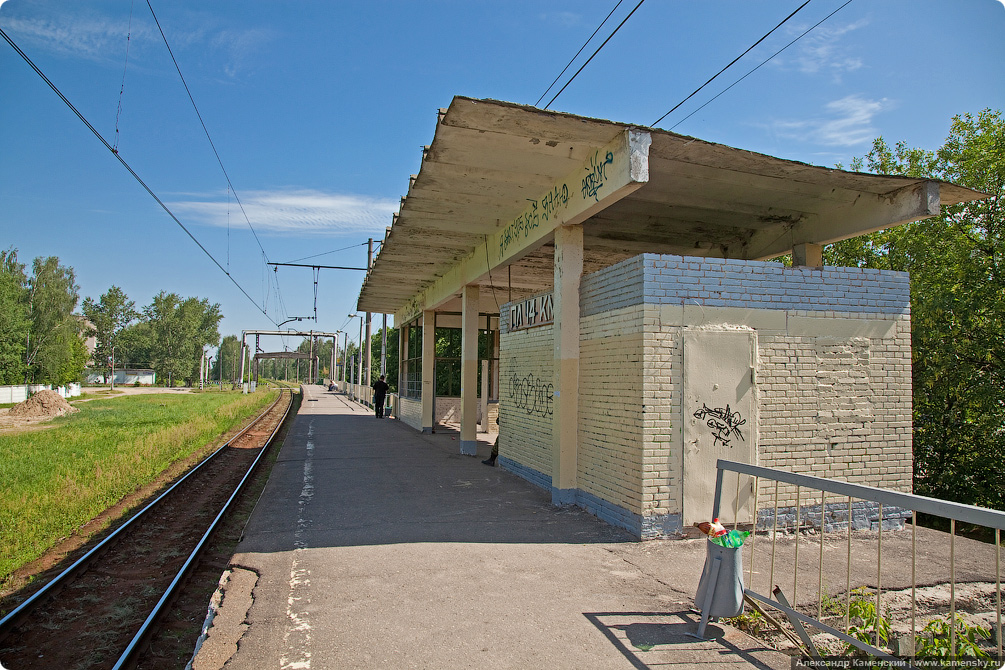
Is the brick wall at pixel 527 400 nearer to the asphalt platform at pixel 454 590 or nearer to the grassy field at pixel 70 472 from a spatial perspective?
the asphalt platform at pixel 454 590

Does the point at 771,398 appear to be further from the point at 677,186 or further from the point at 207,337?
the point at 207,337

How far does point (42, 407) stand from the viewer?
28672 mm

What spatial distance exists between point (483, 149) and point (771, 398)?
457 cm

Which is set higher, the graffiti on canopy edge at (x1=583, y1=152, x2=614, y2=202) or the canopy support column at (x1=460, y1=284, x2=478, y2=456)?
the graffiti on canopy edge at (x1=583, y1=152, x2=614, y2=202)

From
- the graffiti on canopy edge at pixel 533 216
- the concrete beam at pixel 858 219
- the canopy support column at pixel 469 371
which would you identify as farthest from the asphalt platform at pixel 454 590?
A: the canopy support column at pixel 469 371

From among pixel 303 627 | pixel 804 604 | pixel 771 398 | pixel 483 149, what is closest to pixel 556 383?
pixel 771 398

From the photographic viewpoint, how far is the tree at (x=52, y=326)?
49938 mm

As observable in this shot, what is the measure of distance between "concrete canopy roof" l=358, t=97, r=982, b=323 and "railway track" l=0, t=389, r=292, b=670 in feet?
18.2

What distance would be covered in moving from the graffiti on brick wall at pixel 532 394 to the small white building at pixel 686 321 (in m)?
0.07

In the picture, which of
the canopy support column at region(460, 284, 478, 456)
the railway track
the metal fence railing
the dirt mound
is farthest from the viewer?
the dirt mound

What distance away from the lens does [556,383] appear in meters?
8.39

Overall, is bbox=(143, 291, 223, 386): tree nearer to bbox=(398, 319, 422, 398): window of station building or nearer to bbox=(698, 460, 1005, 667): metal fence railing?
bbox=(398, 319, 422, 398): window of station building

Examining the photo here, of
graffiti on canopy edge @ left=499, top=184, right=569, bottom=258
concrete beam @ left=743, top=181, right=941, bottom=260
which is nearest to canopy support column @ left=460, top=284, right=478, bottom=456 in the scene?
graffiti on canopy edge @ left=499, top=184, right=569, bottom=258

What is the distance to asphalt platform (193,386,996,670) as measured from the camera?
3785mm
